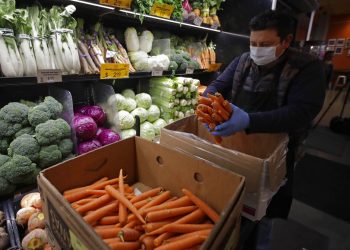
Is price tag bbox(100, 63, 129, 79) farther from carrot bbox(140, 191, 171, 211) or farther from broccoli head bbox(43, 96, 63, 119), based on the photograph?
carrot bbox(140, 191, 171, 211)

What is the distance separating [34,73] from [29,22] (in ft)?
1.02

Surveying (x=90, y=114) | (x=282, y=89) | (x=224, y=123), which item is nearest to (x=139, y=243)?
(x=224, y=123)

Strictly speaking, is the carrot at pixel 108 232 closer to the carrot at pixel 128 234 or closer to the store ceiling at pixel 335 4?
the carrot at pixel 128 234

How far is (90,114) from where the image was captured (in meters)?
1.78

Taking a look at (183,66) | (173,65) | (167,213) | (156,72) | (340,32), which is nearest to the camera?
(167,213)

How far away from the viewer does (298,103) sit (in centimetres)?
120

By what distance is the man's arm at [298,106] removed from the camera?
113 cm

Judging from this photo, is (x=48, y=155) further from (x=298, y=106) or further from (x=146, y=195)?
(x=298, y=106)

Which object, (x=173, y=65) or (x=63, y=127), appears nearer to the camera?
(x=63, y=127)

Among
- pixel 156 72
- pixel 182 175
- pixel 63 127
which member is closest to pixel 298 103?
pixel 182 175

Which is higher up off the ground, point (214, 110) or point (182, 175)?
point (214, 110)

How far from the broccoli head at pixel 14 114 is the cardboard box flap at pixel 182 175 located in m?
0.70

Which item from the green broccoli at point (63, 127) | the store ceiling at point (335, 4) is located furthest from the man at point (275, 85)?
the store ceiling at point (335, 4)

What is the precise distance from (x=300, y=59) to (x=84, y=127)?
4.58ft
